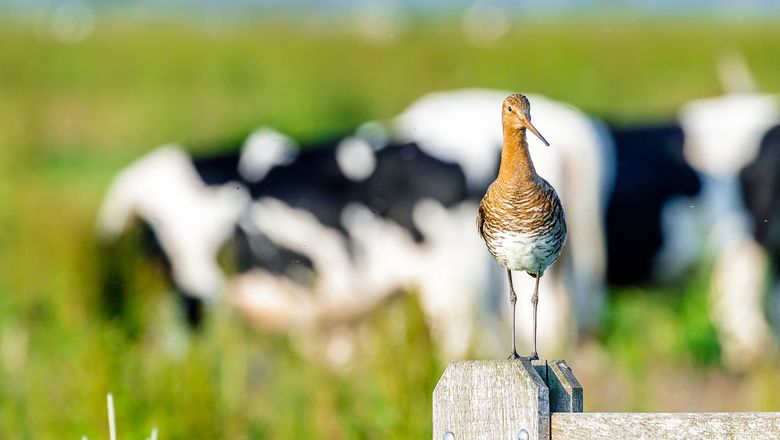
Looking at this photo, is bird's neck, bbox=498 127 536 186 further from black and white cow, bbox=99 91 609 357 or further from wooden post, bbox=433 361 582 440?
black and white cow, bbox=99 91 609 357

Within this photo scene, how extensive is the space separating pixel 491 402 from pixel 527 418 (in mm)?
70

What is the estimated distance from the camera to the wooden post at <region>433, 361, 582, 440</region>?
9.27 ft

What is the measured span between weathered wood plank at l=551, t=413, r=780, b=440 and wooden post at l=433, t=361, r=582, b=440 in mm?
70

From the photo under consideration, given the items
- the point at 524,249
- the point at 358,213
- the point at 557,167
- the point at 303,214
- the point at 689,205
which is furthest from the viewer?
the point at 303,214

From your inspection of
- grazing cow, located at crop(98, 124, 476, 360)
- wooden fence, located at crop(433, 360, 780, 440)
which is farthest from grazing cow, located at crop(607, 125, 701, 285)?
wooden fence, located at crop(433, 360, 780, 440)

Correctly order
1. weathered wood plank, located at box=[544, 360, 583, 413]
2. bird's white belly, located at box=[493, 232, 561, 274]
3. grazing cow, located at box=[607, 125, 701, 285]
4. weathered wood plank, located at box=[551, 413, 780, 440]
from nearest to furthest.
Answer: weathered wood plank, located at box=[551, 413, 780, 440], weathered wood plank, located at box=[544, 360, 583, 413], bird's white belly, located at box=[493, 232, 561, 274], grazing cow, located at box=[607, 125, 701, 285]

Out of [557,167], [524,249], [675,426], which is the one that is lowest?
[675,426]

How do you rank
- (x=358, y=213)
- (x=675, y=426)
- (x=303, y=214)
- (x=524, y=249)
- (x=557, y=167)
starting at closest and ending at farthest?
(x=675, y=426) < (x=524, y=249) < (x=557, y=167) < (x=358, y=213) < (x=303, y=214)

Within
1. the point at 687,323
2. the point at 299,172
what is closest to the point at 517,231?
the point at 687,323

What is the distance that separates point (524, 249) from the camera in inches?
121

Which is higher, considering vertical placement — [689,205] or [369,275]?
[689,205]

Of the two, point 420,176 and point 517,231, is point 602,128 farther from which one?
point 517,231

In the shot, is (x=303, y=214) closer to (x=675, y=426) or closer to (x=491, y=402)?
(x=491, y=402)

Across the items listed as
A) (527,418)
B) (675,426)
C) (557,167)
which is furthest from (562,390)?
(557,167)
